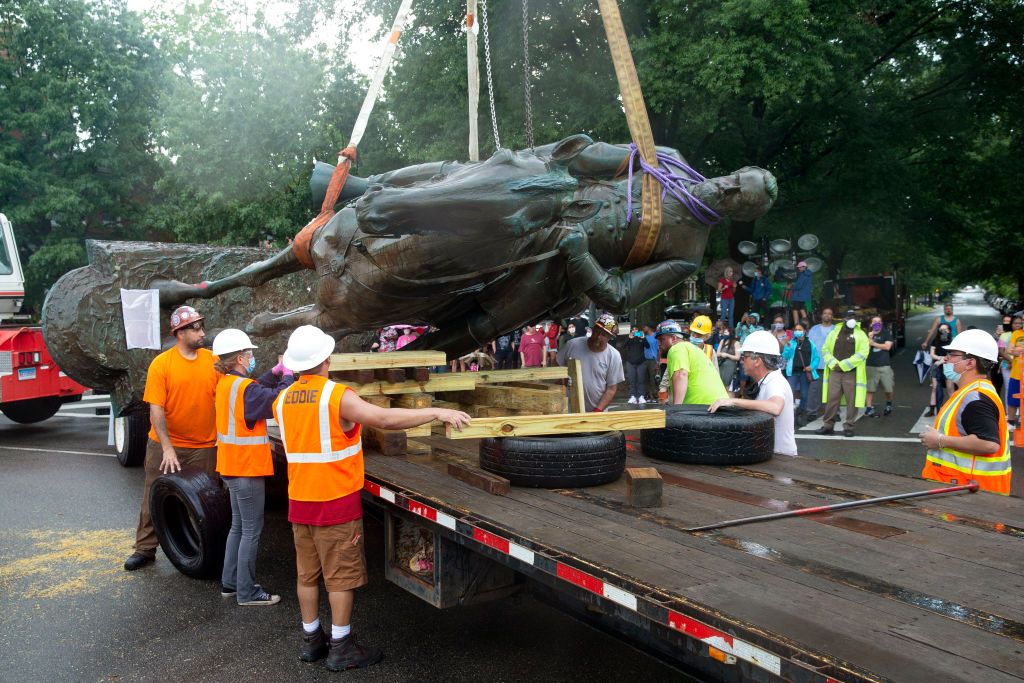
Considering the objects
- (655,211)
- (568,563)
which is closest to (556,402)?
(655,211)

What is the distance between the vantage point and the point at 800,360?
12.2 m

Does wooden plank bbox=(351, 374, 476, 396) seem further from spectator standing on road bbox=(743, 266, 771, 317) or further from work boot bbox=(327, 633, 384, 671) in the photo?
spectator standing on road bbox=(743, 266, 771, 317)

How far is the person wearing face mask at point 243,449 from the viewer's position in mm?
4858

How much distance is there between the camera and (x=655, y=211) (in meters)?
5.52

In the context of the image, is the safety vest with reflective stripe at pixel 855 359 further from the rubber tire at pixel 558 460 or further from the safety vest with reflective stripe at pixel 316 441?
the safety vest with reflective stripe at pixel 316 441

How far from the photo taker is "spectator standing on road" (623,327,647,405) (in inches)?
563

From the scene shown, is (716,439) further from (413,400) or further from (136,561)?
(136,561)

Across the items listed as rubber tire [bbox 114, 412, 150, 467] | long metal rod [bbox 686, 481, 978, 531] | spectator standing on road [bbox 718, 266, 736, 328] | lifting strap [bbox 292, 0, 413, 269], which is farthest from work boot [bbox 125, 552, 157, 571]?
spectator standing on road [bbox 718, 266, 736, 328]

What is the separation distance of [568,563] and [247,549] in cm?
274

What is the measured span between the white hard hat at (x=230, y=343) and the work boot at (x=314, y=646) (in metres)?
1.82

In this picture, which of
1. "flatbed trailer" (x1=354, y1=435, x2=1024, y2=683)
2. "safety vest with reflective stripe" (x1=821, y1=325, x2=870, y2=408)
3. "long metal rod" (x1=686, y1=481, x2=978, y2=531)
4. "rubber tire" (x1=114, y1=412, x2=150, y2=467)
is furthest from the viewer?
"safety vest with reflective stripe" (x1=821, y1=325, x2=870, y2=408)

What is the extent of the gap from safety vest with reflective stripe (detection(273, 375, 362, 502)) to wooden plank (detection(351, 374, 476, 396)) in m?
1.72

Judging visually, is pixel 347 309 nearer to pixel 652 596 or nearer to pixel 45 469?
pixel 652 596

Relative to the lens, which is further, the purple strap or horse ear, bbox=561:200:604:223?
horse ear, bbox=561:200:604:223
